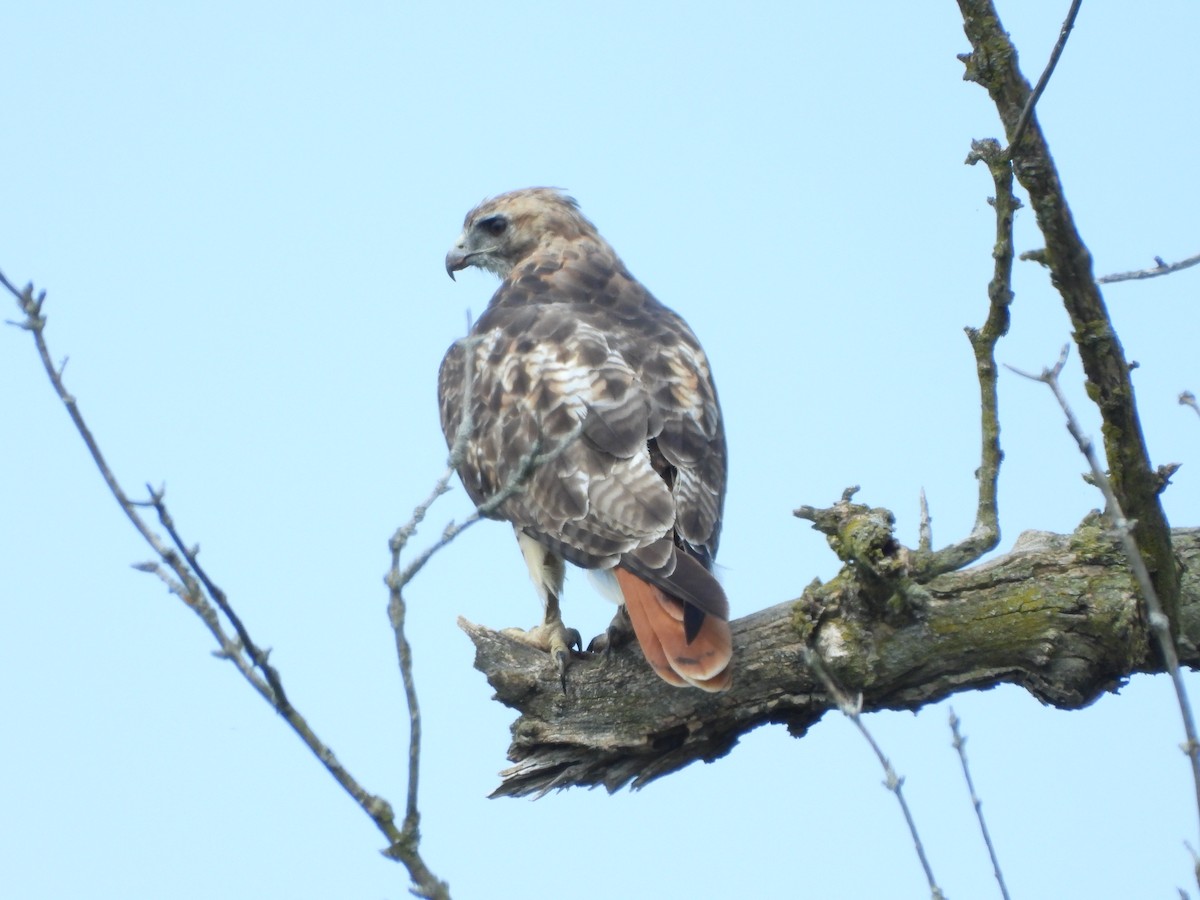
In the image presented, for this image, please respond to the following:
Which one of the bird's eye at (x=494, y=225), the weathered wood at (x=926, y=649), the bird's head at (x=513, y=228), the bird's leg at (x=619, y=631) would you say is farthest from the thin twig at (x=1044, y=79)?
the bird's eye at (x=494, y=225)

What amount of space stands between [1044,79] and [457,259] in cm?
443

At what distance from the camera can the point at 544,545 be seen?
205 inches

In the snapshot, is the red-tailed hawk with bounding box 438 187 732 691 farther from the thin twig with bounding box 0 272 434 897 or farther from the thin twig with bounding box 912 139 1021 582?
the thin twig with bounding box 0 272 434 897

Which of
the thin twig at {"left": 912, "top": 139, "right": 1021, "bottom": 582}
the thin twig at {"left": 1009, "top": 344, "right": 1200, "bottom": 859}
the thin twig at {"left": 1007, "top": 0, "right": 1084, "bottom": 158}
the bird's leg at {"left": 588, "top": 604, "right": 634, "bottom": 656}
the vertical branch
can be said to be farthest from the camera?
A: the bird's leg at {"left": 588, "top": 604, "right": 634, "bottom": 656}

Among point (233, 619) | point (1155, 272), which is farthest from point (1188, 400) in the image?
point (233, 619)

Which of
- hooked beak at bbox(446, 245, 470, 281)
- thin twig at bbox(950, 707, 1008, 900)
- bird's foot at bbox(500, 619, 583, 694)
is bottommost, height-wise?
thin twig at bbox(950, 707, 1008, 900)

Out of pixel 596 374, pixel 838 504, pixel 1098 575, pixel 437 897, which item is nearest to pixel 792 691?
pixel 838 504

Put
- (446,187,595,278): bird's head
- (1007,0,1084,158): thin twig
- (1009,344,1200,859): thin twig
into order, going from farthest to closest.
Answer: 1. (446,187,595,278): bird's head
2. (1007,0,1084,158): thin twig
3. (1009,344,1200,859): thin twig

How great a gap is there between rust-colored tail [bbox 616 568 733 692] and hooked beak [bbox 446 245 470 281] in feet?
10.3

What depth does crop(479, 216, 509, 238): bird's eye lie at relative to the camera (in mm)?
7305

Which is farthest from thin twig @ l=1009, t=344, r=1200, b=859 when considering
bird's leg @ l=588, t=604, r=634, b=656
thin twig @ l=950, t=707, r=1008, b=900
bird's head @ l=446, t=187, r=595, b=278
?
bird's head @ l=446, t=187, r=595, b=278

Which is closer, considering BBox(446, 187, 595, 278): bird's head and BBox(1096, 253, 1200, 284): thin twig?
BBox(1096, 253, 1200, 284): thin twig

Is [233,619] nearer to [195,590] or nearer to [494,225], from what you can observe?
[195,590]

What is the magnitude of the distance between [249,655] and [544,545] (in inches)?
111
